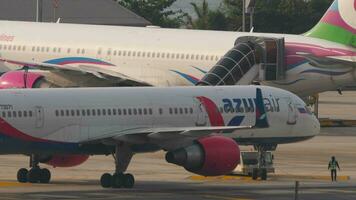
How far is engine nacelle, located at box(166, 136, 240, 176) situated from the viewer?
47500mm

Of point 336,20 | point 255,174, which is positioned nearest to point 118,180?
point 255,174

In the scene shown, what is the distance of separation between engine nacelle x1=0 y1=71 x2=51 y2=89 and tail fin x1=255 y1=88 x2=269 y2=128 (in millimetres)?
21533

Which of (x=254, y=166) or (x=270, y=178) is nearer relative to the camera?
(x=254, y=166)

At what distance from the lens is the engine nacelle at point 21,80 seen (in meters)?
70.9

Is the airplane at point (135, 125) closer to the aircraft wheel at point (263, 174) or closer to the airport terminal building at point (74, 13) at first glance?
the aircraft wheel at point (263, 174)

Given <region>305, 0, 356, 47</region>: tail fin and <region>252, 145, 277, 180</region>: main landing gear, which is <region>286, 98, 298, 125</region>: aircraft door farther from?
<region>305, 0, 356, 47</region>: tail fin

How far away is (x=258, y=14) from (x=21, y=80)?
244 feet

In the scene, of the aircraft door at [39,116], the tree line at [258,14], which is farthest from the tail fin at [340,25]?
the tree line at [258,14]

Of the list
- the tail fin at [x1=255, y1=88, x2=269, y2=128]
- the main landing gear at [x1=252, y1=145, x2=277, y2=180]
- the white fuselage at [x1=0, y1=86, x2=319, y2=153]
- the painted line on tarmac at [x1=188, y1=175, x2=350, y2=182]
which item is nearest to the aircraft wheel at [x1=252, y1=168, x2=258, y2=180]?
the main landing gear at [x1=252, y1=145, x2=277, y2=180]

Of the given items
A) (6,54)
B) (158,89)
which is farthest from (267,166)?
(6,54)

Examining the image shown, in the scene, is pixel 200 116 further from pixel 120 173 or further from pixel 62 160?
pixel 62 160

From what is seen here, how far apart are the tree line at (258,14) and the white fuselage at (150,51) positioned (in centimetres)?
6251

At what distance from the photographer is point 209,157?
47.4 m

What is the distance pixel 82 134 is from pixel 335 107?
56.8 metres
